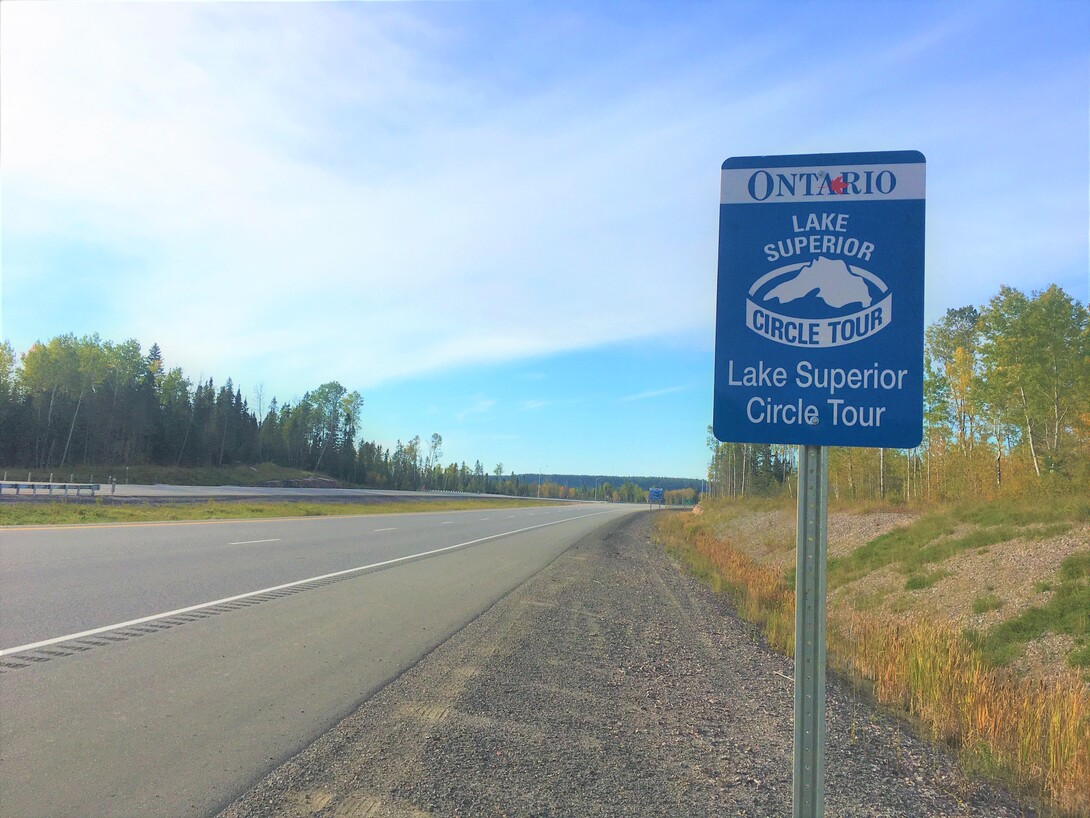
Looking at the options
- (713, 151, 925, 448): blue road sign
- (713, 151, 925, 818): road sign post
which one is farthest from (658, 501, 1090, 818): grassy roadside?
(713, 151, 925, 448): blue road sign

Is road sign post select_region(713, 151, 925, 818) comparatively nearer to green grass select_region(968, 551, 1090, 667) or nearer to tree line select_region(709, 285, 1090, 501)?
green grass select_region(968, 551, 1090, 667)

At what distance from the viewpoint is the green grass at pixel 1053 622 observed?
1297cm

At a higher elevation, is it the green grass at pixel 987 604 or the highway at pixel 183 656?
the highway at pixel 183 656

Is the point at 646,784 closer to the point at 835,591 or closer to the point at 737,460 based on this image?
the point at 835,591

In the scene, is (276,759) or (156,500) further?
(156,500)

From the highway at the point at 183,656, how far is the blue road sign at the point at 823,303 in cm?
362

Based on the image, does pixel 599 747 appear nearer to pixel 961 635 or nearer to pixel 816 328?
pixel 816 328

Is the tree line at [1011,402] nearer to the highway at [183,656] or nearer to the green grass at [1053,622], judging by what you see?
the green grass at [1053,622]

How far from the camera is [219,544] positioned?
54.9ft

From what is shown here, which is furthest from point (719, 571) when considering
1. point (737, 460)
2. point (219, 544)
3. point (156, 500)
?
point (737, 460)

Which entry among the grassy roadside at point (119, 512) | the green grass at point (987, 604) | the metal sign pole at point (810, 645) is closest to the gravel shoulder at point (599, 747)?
the metal sign pole at point (810, 645)

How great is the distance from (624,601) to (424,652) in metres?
5.28

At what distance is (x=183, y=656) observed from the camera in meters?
6.77

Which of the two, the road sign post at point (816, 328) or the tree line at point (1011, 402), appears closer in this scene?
the road sign post at point (816, 328)
